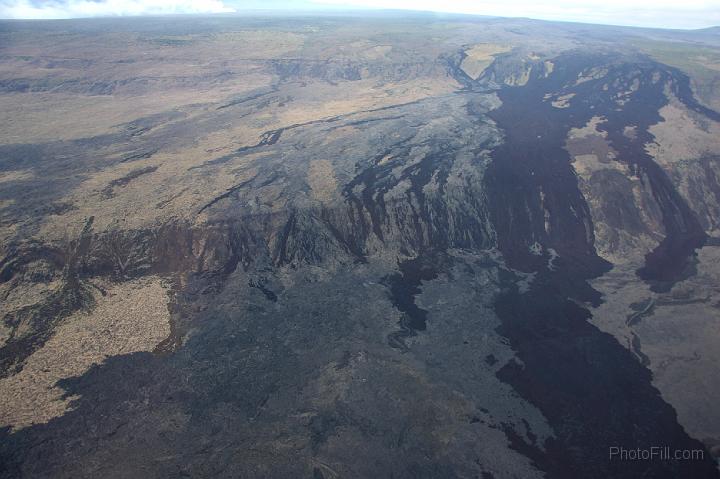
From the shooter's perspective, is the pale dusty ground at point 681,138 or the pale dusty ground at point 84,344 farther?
the pale dusty ground at point 681,138

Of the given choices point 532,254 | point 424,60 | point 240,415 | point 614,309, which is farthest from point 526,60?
point 240,415

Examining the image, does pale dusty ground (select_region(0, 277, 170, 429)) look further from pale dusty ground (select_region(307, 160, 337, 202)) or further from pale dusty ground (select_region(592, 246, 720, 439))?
pale dusty ground (select_region(592, 246, 720, 439))

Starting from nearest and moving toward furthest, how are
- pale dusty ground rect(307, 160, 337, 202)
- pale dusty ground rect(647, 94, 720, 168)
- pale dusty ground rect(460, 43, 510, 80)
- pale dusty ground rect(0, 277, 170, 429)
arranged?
pale dusty ground rect(0, 277, 170, 429)
pale dusty ground rect(307, 160, 337, 202)
pale dusty ground rect(647, 94, 720, 168)
pale dusty ground rect(460, 43, 510, 80)

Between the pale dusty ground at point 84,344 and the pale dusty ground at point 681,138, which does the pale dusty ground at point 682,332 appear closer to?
the pale dusty ground at point 681,138

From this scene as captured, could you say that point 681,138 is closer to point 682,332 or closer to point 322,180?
point 682,332

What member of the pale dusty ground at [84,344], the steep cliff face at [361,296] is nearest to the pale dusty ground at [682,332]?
the steep cliff face at [361,296]

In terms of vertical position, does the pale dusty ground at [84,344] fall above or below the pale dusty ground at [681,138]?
below

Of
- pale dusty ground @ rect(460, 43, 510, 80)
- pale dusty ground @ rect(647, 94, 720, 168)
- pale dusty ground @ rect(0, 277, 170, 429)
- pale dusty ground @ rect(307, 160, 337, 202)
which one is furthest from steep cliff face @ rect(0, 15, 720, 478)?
pale dusty ground @ rect(460, 43, 510, 80)

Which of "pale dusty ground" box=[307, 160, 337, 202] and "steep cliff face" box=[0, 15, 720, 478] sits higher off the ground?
"pale dusty ground" box=[307, 160, 337, 202]
